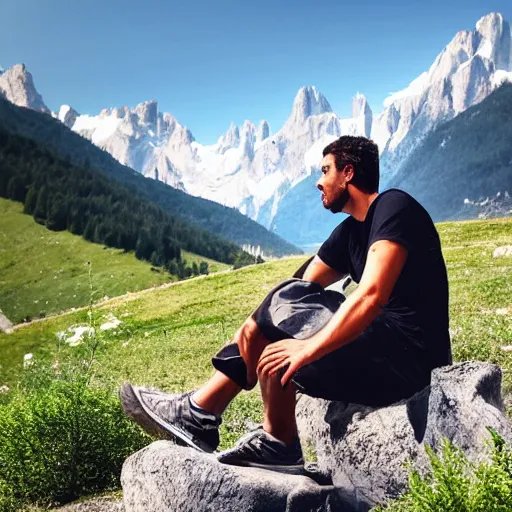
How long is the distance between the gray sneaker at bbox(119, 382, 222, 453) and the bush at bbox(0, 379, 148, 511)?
1836 millimetres

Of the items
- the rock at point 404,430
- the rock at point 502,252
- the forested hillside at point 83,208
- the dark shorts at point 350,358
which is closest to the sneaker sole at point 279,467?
the rock at point 404,430

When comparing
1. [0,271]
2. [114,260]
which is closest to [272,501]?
[0,271]

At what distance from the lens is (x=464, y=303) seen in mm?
17859

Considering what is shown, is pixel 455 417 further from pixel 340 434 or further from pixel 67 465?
pixel 67 465

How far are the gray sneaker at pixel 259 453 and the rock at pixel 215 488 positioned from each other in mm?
93

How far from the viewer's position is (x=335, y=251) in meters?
5.35

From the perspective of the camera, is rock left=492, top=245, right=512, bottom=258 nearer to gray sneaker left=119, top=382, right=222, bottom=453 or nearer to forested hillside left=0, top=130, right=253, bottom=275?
gray sneaker left=119, top=382, right=222, bottom=453

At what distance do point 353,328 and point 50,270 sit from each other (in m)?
115

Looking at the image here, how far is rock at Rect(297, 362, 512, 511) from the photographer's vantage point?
13.7 ft

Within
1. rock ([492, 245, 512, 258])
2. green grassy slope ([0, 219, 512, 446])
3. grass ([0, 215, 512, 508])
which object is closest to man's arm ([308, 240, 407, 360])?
grass ([0, 215, 512, 508])

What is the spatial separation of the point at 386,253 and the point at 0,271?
382ft

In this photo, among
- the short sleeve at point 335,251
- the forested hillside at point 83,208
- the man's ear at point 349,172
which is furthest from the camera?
the forested hillside at point 83,208

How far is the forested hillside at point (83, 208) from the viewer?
139 metres

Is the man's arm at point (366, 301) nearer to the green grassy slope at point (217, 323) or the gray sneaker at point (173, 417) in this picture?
the gray sneaker at point (173, 417)
